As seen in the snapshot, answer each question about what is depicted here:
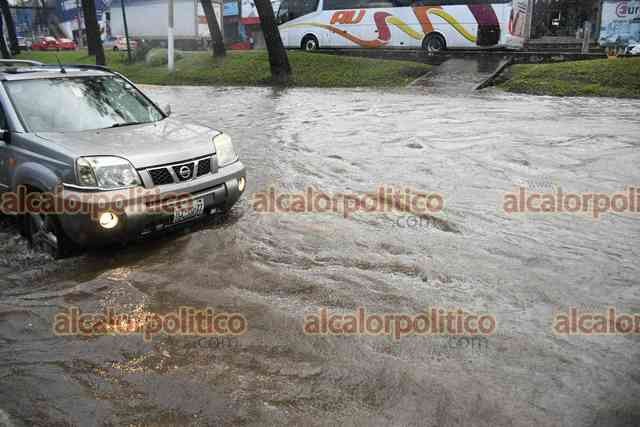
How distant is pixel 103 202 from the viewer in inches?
179

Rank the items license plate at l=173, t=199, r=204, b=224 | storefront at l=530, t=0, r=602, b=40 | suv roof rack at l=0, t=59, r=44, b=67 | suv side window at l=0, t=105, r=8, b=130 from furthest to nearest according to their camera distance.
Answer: storefront at l=530, t=0, r=602, b=40, suv roof rack at l=0, t=59, r=44, b=67, suv side window at l=0, t=105, r=8, b=130, license plate at l=173, t=199, r=204, b=224

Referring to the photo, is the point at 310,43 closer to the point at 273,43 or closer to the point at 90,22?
the point at 273,43

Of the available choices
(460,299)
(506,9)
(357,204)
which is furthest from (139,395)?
(506,9)

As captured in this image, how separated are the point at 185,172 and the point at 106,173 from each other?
27.4 inches

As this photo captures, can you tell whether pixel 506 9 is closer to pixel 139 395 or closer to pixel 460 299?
pixel 460 299

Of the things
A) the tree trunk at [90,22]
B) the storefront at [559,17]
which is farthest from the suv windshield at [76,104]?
the storefront at [559,17]

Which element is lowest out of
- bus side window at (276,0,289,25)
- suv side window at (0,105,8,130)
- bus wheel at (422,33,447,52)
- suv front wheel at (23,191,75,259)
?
suv front wheel at (23,191,75,259)

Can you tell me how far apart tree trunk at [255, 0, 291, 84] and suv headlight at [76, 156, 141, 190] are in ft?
52.1

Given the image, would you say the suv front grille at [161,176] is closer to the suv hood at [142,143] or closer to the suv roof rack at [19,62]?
the suv hood at [142,143]

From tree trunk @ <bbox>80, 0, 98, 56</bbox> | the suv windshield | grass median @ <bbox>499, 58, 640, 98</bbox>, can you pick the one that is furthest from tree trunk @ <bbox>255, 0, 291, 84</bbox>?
the suv windshield

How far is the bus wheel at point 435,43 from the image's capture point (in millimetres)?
23266

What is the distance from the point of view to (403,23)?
23641 millimetres

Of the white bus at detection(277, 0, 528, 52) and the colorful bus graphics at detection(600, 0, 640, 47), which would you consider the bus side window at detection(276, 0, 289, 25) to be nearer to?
the white bus at detection(277, 0, 528, 52)

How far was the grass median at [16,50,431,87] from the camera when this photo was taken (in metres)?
19.6
